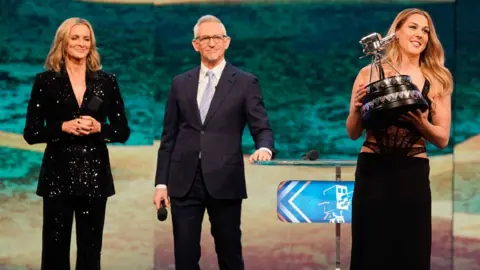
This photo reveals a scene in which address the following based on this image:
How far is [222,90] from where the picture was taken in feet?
12.1

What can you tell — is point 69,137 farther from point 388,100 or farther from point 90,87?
point 388,100

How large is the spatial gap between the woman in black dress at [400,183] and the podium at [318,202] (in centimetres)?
116

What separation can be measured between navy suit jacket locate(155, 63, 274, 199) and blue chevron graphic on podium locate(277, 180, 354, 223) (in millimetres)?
695

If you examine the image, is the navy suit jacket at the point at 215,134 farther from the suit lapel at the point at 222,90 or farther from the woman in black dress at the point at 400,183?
the woman in black dress at the point at 400,183

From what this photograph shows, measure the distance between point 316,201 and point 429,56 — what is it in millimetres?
1404

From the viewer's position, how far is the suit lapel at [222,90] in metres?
3.66

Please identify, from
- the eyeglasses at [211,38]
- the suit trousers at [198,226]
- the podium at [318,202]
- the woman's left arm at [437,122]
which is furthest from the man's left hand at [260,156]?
the podium at [318,202]

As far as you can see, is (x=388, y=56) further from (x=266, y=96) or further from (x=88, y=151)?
(x=266, y=96)

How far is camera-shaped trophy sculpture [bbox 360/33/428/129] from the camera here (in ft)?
8.83

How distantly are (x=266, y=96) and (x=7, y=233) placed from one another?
7.11 feet

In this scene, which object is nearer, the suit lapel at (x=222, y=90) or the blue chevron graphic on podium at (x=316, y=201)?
the suit lapel at (x=222, y=90)

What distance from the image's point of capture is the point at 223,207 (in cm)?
362

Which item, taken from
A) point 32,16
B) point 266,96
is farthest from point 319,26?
point 32,16

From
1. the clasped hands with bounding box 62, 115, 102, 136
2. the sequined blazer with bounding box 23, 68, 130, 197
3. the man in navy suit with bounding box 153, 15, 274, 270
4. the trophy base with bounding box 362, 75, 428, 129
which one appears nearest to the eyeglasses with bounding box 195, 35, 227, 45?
the man in navy suit with bounding box 153, 15, 274, 270
